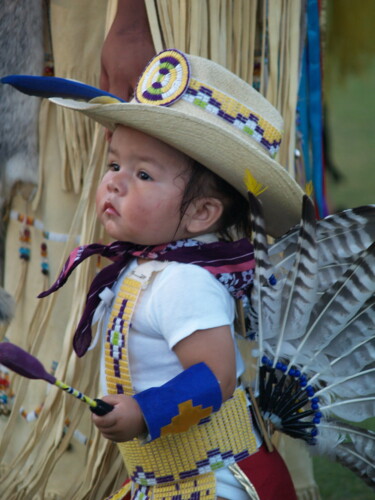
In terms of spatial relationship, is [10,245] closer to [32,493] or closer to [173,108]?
[32,493]

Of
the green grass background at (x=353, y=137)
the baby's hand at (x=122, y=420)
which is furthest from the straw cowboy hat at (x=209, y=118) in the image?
the green grass background at (x=353, y=137)

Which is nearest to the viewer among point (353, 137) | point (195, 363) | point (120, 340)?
point (195, 363)

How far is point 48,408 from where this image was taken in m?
2.23

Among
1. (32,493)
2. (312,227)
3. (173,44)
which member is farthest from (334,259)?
(32,493)

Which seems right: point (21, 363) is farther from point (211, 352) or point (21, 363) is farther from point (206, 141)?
point (206, 141)

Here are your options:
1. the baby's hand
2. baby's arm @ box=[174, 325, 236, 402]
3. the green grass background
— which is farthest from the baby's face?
the green grass background

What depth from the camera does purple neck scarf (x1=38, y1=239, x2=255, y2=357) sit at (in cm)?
148

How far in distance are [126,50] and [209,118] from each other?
1.69 ft

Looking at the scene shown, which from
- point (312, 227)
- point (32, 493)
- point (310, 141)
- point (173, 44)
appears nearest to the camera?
point (312, 227)

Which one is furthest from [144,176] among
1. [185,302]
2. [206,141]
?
[185,302]

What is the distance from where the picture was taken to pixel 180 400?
1.30 metres

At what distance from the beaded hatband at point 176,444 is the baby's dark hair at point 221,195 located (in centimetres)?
19

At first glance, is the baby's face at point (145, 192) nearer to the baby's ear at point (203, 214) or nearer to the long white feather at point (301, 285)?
the baby's ear at point (203, 214)

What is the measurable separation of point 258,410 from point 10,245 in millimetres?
1224
